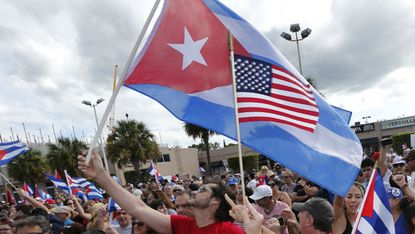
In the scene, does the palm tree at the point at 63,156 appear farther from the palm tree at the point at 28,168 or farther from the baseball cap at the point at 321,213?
the baseball cap at the point at 321,213

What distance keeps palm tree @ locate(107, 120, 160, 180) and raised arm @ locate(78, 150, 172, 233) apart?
116ft

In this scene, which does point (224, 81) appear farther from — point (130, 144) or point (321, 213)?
point (130, 144)

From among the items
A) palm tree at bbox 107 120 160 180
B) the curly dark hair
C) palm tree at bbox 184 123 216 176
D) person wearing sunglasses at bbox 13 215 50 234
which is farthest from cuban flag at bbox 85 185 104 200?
palm tree at bbox 107 120 160 180

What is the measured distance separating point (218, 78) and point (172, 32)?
581mm

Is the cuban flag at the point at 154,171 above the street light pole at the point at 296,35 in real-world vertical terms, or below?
below

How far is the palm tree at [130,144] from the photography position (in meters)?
38.0

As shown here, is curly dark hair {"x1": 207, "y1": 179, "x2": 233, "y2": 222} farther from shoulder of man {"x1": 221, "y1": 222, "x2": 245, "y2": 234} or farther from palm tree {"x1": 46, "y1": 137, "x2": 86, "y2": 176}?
palm tree {"x1": 46, "y1": 137, "x2": 86, "y2": 176}

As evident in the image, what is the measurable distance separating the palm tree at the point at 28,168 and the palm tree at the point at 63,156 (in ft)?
3.45

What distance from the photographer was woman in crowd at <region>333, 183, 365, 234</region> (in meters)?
3.98

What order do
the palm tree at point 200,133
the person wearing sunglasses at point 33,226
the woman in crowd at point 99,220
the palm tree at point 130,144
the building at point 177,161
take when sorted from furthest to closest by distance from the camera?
1. the building at point 177,161
2. the palm tree at point 130,144
3. the palm tree at point 200,133
4. the woman in crowd at point 99,220
5. the person wearing sunglasses at point 33,226

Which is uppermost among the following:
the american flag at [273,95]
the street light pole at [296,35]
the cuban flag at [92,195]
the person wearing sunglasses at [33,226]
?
the street light pole at [296,35]

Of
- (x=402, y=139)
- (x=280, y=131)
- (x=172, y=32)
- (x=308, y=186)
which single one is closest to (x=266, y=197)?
(x=308, y=186)

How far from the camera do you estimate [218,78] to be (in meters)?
3.44

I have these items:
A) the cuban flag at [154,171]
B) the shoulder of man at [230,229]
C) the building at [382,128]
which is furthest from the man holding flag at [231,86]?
the building at [382,128]
